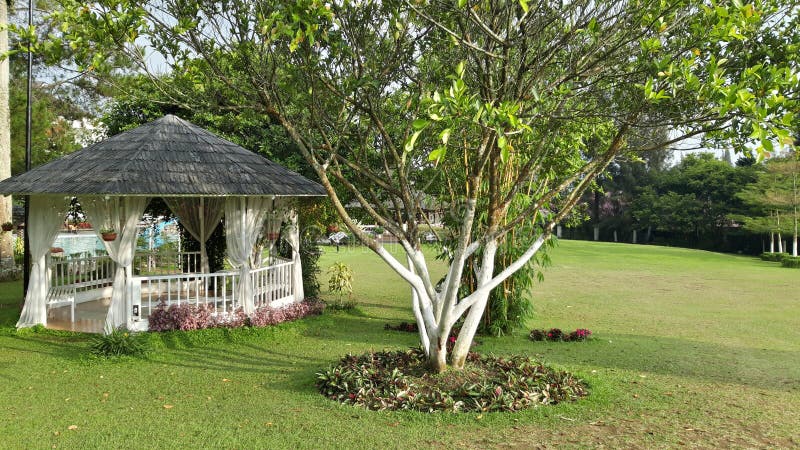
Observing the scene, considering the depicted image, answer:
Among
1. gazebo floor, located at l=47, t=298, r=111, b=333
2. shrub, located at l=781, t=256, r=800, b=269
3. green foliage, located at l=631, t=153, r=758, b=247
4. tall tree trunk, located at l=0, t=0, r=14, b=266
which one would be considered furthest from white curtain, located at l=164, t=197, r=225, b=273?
green foliage, located at l=631, t=153, r=758, b=247

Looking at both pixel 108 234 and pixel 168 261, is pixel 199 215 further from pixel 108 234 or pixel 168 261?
pixel 108 234

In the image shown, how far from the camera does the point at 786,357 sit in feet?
28.8

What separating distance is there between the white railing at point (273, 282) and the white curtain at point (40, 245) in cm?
351

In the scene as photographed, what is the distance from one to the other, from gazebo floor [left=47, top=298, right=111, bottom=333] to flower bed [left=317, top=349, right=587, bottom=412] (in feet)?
18.0

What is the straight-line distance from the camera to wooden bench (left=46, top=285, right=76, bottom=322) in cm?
1058

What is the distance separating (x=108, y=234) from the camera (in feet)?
31.1

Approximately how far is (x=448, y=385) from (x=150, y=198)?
6728mm

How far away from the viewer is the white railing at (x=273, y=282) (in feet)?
36.0

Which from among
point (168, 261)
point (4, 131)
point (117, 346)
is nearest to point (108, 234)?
point (117, 346)

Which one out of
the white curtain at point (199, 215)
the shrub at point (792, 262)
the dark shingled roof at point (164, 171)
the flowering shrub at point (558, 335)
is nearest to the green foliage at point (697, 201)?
the shrub at point (792, 262)

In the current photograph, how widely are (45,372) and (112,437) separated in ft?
9.95

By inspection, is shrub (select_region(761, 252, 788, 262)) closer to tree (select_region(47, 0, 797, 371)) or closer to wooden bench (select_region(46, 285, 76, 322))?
tree (select_region(47, 0, 797, 371))

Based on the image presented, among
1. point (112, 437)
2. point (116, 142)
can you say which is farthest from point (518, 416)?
point (116, 142)

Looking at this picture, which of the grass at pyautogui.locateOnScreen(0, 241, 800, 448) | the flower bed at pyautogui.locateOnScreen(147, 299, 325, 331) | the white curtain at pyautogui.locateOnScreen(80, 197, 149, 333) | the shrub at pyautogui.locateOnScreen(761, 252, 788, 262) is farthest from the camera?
the shrub at pyautogui.locateOnScreen(761, 252, 788, 262)
